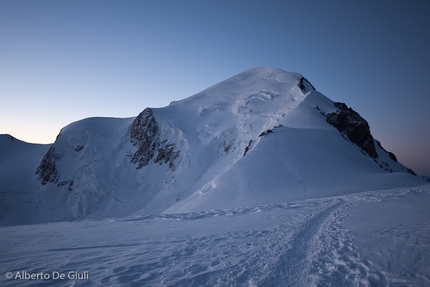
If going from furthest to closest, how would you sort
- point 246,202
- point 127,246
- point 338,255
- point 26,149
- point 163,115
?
point 26,149 → point 163,115 → point 246,202 → point 127,246 → point 338,255

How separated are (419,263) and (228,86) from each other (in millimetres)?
48744

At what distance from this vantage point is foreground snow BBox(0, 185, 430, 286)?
12.0 feet

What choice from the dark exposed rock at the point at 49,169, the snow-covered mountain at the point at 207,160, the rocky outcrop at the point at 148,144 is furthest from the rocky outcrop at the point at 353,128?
the dark exposed rock at the point at 49,169

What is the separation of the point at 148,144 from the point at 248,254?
3657cm

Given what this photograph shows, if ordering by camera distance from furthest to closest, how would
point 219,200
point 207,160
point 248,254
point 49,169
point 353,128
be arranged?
point 49,169 → point 207,160 → point 353,128 → point 219,200 → point 248,254

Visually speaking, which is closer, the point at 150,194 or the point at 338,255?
the point at 338,255

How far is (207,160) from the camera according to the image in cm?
3275

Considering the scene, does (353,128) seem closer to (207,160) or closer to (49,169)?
(207,160)

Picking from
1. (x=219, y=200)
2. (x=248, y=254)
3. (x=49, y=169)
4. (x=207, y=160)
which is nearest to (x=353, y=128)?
(x=207, y=160)

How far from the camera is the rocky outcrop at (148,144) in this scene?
36281 millimetres

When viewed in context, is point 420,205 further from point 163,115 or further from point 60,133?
point 60,133

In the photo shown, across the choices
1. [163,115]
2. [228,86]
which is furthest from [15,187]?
[228,86]

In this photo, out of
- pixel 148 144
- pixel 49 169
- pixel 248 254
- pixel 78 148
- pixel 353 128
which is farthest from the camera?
pixel 78 148

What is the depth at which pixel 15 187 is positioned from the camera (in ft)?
A: 120
